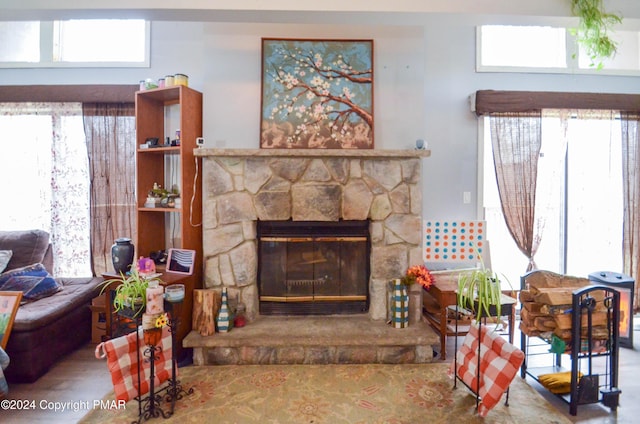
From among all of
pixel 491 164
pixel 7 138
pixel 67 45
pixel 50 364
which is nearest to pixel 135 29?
pixel 67 45

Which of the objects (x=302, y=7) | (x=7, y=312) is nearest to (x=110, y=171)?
(x=7, y=312)

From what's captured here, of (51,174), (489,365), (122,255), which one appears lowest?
(489,365)

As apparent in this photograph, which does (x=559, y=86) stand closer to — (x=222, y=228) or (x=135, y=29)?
(x=222, y=228)

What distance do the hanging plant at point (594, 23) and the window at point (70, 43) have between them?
3469 millimetres

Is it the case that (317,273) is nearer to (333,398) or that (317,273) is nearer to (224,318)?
(224,318)

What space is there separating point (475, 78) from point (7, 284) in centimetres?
438

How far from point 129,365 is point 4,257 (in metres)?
1.99

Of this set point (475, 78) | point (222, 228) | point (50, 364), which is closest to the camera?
point (50, 364)

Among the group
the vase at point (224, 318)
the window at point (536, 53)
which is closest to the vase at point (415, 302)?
the vase at point (224, 318)

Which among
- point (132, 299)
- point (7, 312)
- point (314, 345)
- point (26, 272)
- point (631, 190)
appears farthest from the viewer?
point (631, 190)

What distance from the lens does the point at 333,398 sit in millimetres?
2049

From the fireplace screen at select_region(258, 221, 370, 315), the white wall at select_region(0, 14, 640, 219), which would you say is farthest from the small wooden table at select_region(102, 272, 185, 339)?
the white wall at select_region(0, 14, 640, 219)

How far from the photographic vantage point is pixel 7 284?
2637 mm

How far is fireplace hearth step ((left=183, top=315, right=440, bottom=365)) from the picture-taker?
7.79 ft
